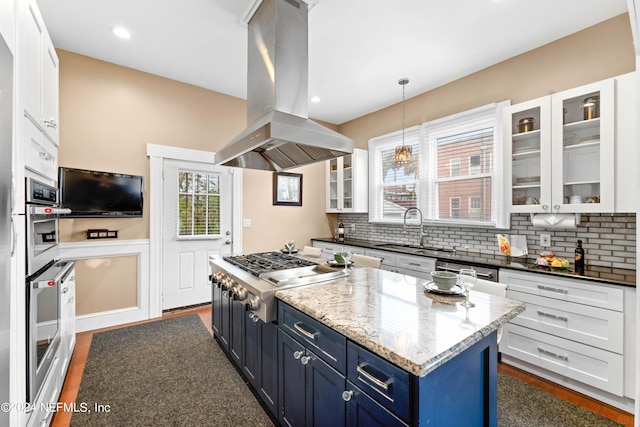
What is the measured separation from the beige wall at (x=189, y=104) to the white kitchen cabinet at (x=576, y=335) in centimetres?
190

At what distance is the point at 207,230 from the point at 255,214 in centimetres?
77

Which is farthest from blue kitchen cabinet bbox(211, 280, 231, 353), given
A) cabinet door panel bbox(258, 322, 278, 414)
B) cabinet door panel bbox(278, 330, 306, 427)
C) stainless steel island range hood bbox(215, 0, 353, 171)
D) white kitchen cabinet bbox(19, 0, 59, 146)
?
white kitchen cabinet bbox(19, 0, 59, 146)

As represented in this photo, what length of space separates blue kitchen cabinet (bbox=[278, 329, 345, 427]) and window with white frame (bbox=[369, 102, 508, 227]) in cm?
267

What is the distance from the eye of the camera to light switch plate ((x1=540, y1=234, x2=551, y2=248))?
2.70 meters

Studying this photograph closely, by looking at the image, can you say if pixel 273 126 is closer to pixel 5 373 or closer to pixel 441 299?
pixel 441 299

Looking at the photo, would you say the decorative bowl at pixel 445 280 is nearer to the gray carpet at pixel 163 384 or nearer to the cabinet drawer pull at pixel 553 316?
the cabinet drawer pull at pixel 553 316

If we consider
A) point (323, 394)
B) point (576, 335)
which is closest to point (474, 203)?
point (576, 335)

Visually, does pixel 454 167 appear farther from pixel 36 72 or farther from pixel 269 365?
pixel 36 72

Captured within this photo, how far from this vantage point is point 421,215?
382 centimetres

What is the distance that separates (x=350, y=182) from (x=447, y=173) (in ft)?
5.17

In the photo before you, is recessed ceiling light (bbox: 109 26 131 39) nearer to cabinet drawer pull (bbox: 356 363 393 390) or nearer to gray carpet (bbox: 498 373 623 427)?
cabinet drawer pull (bbox: 356 363 393 390)

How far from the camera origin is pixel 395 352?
93 centimetres

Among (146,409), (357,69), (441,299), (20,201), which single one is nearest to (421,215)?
(357,69)

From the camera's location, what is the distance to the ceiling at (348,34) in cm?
230
